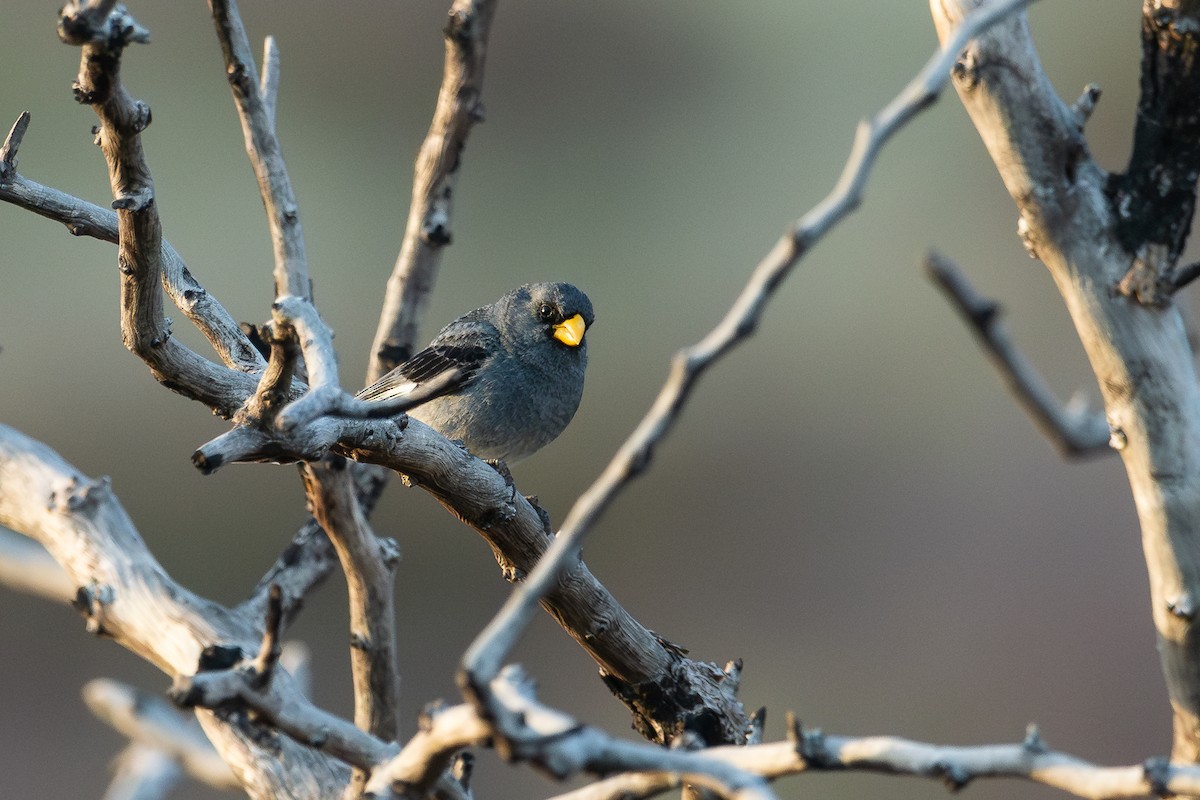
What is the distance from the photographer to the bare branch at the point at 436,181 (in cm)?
208

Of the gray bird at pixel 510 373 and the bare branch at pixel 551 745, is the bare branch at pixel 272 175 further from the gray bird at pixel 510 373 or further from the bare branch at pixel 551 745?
the bare branch at pixel 551 745

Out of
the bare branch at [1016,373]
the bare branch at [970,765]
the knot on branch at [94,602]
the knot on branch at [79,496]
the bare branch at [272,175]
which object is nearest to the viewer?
the bare branch at [1016,373]

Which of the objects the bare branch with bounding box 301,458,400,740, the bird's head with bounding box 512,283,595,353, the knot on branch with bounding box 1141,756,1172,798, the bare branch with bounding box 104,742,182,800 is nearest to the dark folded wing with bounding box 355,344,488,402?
the bird's head with bounding box 512,283,595,353

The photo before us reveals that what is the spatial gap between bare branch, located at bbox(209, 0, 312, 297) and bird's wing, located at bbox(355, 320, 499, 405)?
0.27 m

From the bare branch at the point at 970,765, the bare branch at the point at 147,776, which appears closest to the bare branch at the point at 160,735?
the bare branch at the point at 147,776

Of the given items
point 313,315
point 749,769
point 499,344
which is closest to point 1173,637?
point 749,769

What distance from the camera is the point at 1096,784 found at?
978 mm

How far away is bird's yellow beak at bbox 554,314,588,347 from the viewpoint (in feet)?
7.77

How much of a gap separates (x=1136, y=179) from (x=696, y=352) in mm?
959

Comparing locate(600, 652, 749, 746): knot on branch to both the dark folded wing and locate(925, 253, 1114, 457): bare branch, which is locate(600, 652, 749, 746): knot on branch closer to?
the dark folded wing

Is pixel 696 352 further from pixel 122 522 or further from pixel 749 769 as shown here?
pixel 122 522

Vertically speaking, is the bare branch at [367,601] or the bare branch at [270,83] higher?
the bare branch at [270,83]

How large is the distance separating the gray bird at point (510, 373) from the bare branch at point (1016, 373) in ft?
4.67

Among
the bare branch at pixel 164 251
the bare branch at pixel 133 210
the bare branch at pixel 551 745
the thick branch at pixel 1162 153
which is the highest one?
the thick branch at pixel 1162 153
